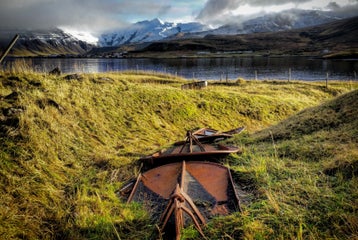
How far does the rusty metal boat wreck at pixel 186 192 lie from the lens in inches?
136

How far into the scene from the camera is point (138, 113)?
1177 cm

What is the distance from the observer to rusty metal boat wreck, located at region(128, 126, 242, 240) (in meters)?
3.46

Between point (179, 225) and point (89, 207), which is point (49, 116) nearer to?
point (89, 207)

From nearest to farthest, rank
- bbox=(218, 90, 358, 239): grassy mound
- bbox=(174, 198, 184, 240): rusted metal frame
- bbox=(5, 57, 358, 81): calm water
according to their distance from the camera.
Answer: bbox=(218, 90, 358, 239): grassy mound < bbox=(174, 198, 184, 240): rusted metal frame < bbox=(5, 57, 358, 81): calm water

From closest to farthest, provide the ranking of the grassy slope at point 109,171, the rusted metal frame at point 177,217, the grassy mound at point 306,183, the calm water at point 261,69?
the grassy mound at point 306,183 → the rusted metal frame at point 177,217 → the grassy slope at point 109,171 → the calm water at point 261,69

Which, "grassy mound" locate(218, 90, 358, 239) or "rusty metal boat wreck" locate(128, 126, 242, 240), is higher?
"grassy mound" locate(218, 90, 358, 239)

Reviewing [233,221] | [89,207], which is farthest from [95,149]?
[233,221]

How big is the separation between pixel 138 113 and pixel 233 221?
8873 mm

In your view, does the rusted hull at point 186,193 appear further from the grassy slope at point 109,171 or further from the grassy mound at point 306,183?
the grassy mound at point 306,183

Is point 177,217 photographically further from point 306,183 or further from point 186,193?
point 306,183

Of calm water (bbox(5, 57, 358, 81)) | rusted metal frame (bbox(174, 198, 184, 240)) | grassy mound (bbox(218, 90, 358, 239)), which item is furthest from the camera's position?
calm water (bbox(5, 57, 358, 81))

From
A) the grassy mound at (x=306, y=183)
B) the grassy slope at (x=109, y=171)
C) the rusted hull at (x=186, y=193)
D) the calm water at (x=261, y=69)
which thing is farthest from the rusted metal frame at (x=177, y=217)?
the calm water at (x=261, y=69)

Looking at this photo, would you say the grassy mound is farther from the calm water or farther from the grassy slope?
the calm water

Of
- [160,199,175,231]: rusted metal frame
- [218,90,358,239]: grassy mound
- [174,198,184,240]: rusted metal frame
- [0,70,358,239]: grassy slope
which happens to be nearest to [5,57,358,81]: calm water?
[0,70,358,239]: grassy slope
